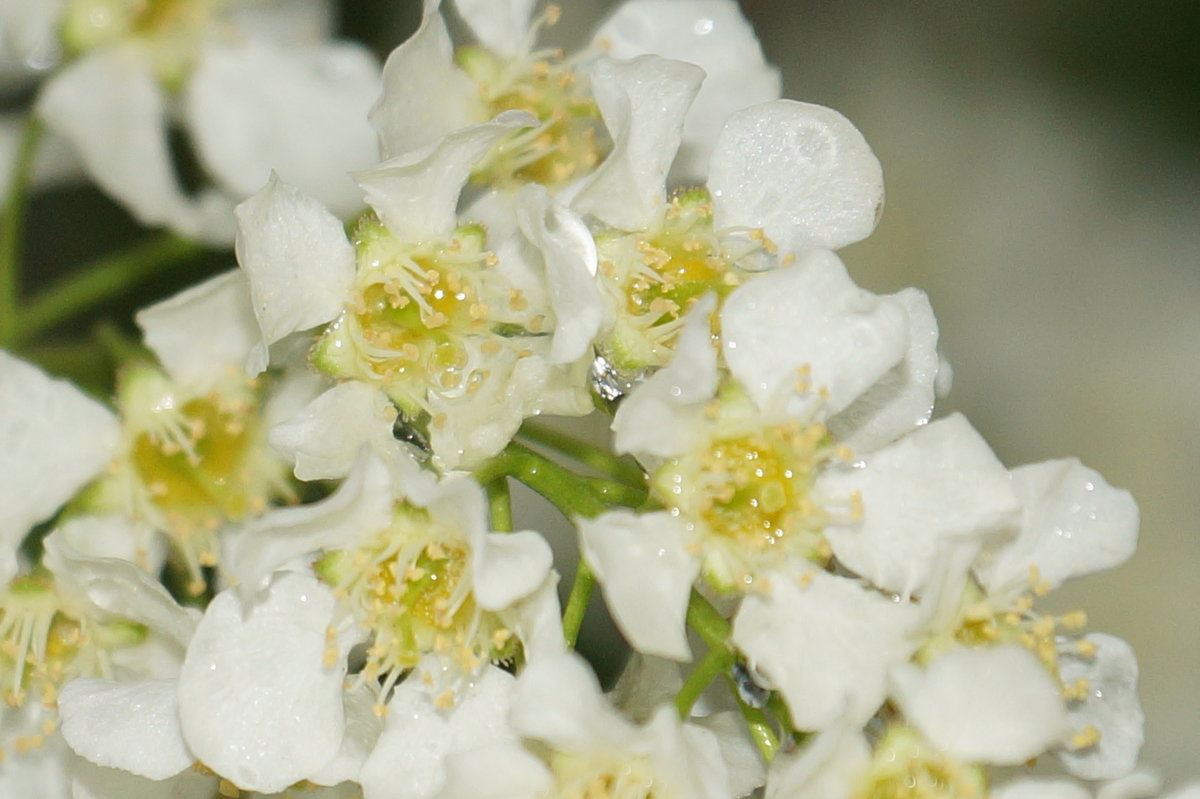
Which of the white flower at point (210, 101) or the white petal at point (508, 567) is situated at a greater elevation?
the white petal at point (508, 567)

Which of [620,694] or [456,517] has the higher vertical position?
[456,517]

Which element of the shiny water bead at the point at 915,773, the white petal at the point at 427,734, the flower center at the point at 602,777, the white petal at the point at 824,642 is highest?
the white petal at the point at 824,642

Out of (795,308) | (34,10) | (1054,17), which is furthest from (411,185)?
(1054,17)

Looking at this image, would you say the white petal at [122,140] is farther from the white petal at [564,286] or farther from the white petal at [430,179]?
the white petal at [564,286]

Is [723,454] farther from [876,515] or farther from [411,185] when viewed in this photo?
[411,185]

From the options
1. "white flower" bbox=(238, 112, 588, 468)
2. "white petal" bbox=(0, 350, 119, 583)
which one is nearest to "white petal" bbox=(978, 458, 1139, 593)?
"white flower" bbox=(238, 112, 588, 468)

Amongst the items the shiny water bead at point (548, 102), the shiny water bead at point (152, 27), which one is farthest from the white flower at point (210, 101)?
the shiny water bead at point (548, 102)
